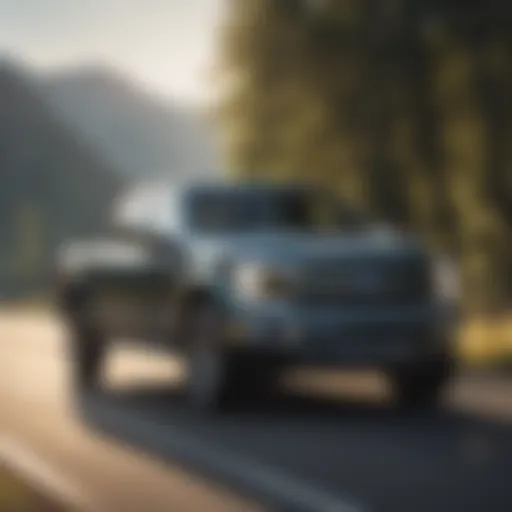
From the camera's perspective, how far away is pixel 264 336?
16188 millimetres

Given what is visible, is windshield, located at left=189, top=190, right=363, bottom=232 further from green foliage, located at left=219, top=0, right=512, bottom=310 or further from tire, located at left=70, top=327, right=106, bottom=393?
green foliage, located at left=219, top=0, right=512, bottom=310

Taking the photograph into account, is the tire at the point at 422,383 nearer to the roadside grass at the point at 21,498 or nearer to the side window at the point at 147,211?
the side window at the point at 147,211

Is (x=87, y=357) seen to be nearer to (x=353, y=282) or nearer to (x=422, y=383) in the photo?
(x=422, y=383)

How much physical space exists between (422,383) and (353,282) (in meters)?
1.28

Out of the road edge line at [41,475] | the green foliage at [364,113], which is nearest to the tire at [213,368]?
the road edge line at [41,475]

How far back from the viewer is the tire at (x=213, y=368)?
643 inches

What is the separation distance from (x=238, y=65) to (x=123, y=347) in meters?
4.13

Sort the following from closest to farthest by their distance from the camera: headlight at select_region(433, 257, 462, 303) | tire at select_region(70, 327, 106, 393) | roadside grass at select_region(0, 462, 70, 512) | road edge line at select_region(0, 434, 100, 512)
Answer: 1. roadside grass at select_region(0, 462, 70, 512)
2. road edge line at select_region(0, 434, 100, 512)
3. headlight at select_region(433, 257, 462, 303)
4. tire at select_region(70, 327, 106, 393)

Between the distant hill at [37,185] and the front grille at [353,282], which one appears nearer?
the distant hill at [37,185]

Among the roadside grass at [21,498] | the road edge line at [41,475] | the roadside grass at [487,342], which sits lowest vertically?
the roadside grass at [21,498]

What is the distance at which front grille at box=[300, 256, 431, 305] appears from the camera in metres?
16.3

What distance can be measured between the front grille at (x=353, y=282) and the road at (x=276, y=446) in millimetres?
828

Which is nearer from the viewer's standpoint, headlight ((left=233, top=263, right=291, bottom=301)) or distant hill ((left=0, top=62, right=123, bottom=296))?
distant hill ((left=0, top=62, right=123, bottom=296))

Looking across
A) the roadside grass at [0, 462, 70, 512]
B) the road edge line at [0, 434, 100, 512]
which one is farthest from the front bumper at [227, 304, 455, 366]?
the roadside grass at [0, 462, 70, 512]
